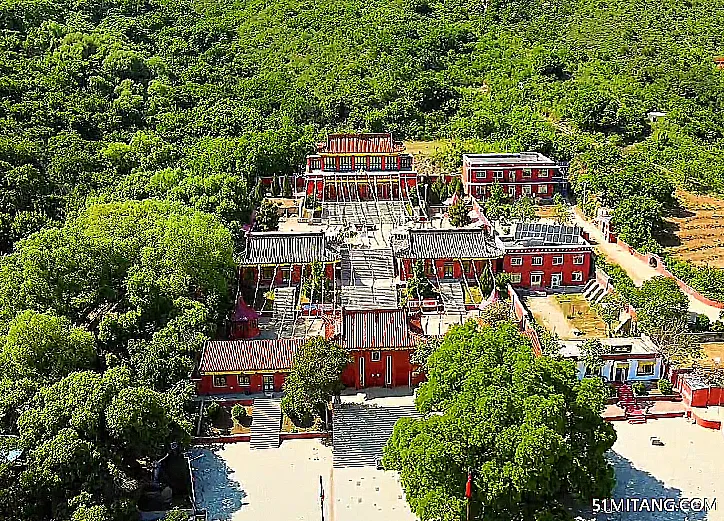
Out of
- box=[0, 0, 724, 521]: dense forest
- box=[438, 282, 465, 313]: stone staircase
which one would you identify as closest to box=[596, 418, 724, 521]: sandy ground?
box=[438, 282, 465, 313]: stone staircase

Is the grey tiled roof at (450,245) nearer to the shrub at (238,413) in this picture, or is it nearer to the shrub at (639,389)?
the shrub at (639,389)

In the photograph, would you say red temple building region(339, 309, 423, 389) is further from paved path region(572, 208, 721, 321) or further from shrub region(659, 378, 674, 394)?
paved path region(572, 208, 721, 321)

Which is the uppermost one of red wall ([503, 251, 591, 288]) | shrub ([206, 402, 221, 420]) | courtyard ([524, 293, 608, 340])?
red wall ([503, 251, 591, 288])

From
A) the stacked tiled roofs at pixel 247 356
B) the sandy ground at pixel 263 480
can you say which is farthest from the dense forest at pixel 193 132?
the sandy ground at pixel 263 480

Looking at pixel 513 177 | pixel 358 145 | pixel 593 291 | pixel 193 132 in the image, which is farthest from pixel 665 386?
pixel 193 132

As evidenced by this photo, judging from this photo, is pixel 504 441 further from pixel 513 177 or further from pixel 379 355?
pixel 513 177
